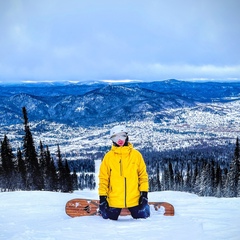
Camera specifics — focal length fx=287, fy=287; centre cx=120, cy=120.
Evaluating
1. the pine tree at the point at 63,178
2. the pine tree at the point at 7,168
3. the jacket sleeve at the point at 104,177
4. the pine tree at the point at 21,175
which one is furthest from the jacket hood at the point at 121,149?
the pine tree at the point at 63,178

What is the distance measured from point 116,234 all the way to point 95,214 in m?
2.12

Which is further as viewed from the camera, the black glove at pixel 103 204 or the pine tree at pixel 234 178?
the pine tree at pixel 234 178

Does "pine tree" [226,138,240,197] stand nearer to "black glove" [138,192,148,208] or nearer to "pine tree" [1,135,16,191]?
"pine tree" [1,135,16,191]

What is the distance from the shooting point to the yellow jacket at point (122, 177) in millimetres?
6199

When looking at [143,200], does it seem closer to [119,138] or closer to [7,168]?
[119,138]

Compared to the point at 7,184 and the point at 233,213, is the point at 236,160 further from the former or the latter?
the point at 233,213

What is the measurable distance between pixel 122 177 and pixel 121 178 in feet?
0.10

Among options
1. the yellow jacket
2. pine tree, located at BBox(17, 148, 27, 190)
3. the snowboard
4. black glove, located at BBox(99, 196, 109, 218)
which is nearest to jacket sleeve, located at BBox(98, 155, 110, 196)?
the yellow jacket

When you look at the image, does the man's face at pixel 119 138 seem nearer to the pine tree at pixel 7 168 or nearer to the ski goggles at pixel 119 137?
the ski goggles at pixel 119 137

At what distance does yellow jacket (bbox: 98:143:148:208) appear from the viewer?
20.3ft

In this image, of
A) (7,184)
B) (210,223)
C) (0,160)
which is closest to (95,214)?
(210,223)

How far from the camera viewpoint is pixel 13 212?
902cm

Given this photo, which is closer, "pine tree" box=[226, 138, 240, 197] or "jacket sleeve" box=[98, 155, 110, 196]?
"jacket sleeve" box=[98, 155, 110, 196]

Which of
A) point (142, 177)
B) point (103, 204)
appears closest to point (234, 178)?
point (142, 177)
